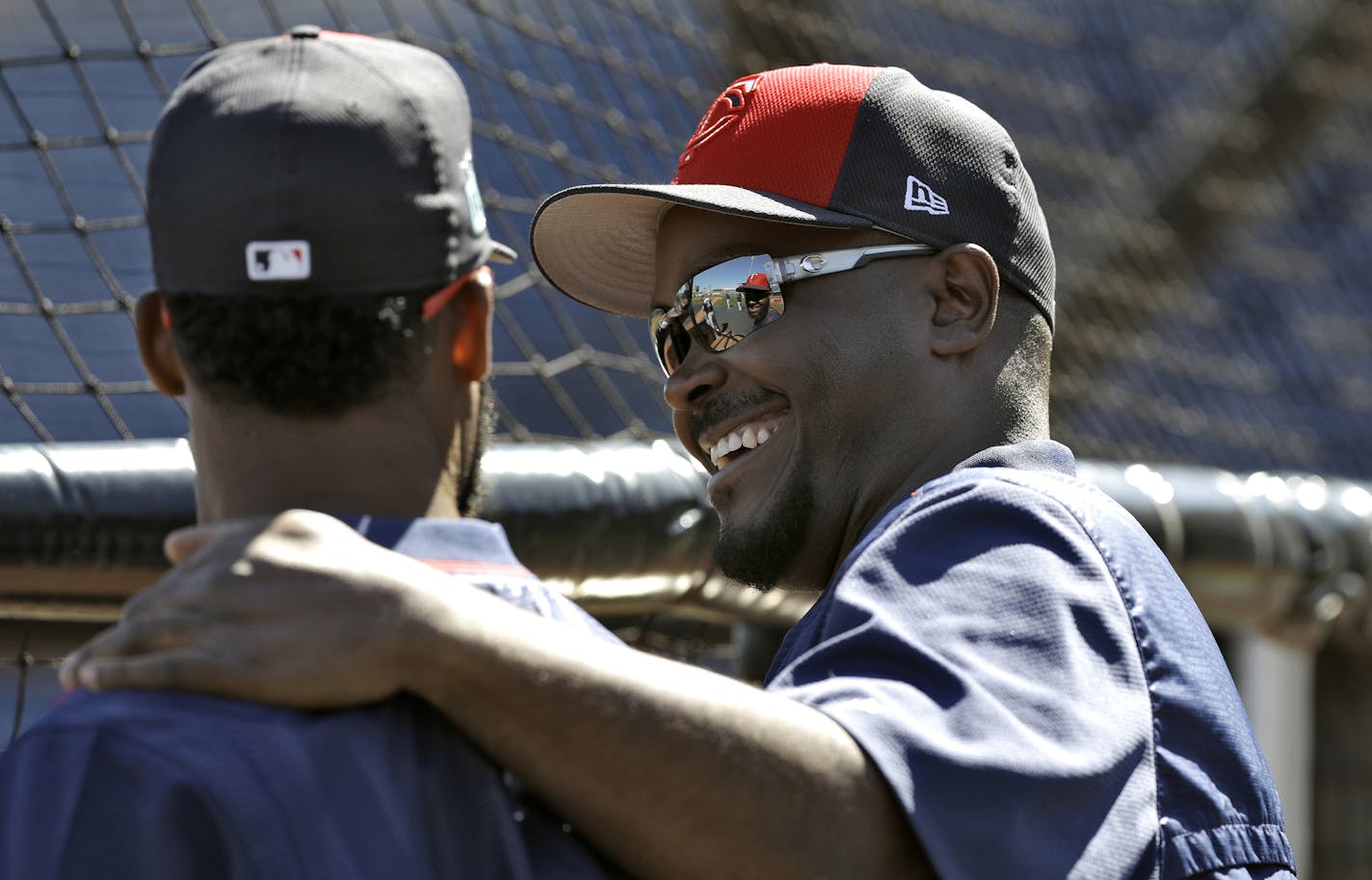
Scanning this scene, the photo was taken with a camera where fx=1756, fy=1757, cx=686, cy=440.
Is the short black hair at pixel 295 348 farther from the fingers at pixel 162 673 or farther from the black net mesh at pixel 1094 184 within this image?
the black net mesh at pixel 1094 184

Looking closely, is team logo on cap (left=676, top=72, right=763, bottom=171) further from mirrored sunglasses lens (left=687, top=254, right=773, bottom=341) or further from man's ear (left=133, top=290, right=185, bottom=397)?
man's ear (left=133, top=290, right=185, bottom=397)

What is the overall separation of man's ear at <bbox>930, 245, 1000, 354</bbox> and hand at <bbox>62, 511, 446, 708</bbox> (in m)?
0.77

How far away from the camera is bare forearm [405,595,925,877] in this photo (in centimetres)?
101

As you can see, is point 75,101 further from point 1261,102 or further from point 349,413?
point 349,413

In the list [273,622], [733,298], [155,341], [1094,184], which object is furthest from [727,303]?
[1094,184]

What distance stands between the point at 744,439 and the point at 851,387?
0.13 metres

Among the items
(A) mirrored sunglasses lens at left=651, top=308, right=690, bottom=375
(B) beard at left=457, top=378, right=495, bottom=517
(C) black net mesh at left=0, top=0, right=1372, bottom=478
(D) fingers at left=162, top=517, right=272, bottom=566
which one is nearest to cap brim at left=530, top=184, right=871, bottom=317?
(A) mirrored sunglasses lens at left=651, top=308, right=690, bottom=375

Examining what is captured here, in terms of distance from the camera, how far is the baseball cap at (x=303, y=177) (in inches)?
40.5

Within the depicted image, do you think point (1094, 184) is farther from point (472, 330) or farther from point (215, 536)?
point (215, 536)

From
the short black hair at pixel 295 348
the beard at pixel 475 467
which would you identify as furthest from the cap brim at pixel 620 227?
the short black hair at pixel 295 348

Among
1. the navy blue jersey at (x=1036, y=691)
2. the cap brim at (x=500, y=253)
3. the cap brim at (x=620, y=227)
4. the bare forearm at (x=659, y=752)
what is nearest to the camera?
the bare forearm at (x=659, y=752)

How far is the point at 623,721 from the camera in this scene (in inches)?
40.9

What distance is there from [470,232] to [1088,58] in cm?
663

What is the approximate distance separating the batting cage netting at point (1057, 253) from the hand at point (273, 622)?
3.06 ft
